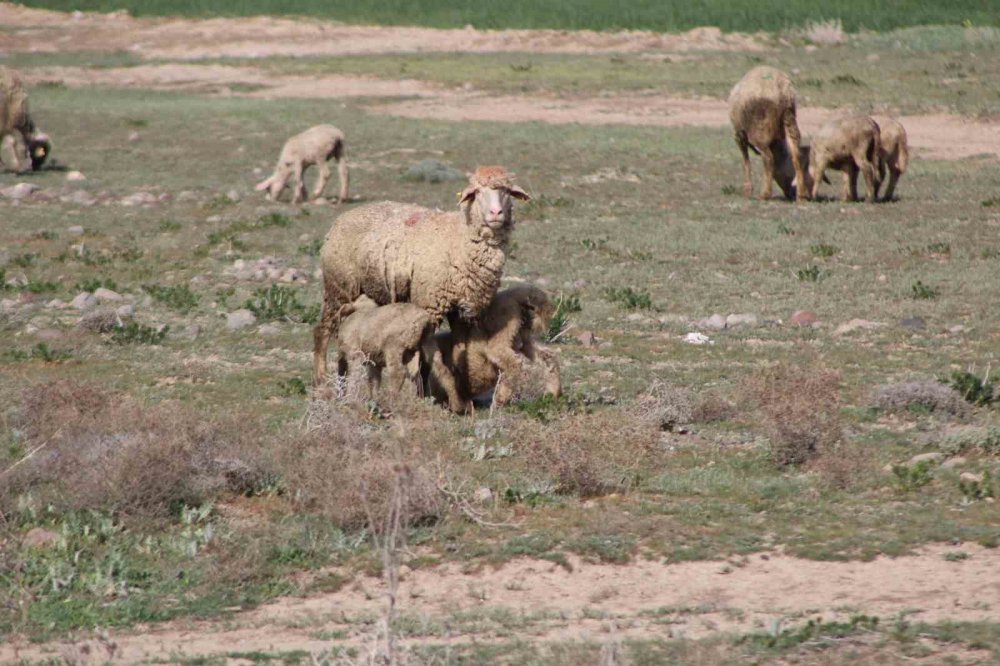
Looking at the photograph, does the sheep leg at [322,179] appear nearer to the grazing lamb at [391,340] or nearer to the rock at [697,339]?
the rock at [697,339]

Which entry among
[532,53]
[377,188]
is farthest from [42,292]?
[532,53]

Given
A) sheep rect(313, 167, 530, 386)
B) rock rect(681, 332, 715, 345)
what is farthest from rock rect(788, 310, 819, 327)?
sheep rect(313, 167, 530, 386)

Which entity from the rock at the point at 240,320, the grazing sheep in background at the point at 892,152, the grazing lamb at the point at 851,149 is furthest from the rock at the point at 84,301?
the grazing sheep in background at the point at 892,152

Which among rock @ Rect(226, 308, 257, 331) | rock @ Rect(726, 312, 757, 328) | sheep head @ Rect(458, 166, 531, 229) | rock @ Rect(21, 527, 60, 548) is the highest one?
sheep head @ Rect(458, 166, 531, 229)

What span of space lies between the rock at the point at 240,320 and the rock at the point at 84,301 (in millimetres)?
1887

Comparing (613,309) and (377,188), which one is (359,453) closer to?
(613,309)

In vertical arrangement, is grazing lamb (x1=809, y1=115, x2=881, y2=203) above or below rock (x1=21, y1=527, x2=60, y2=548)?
above

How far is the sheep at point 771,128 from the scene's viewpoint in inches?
971

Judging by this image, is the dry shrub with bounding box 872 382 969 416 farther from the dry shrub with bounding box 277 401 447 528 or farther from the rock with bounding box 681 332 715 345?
the dry shrub with bounding box 277 401 447 528

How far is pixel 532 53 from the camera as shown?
49.3 meters

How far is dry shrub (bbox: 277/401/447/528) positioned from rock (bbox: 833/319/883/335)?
231 inches

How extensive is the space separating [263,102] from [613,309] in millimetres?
22826

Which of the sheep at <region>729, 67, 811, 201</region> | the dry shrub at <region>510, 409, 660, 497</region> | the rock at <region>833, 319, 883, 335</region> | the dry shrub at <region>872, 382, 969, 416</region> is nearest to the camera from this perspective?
the dry shrub at <region>510, 409, 660, 497</region>

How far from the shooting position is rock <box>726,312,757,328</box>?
637 inches
